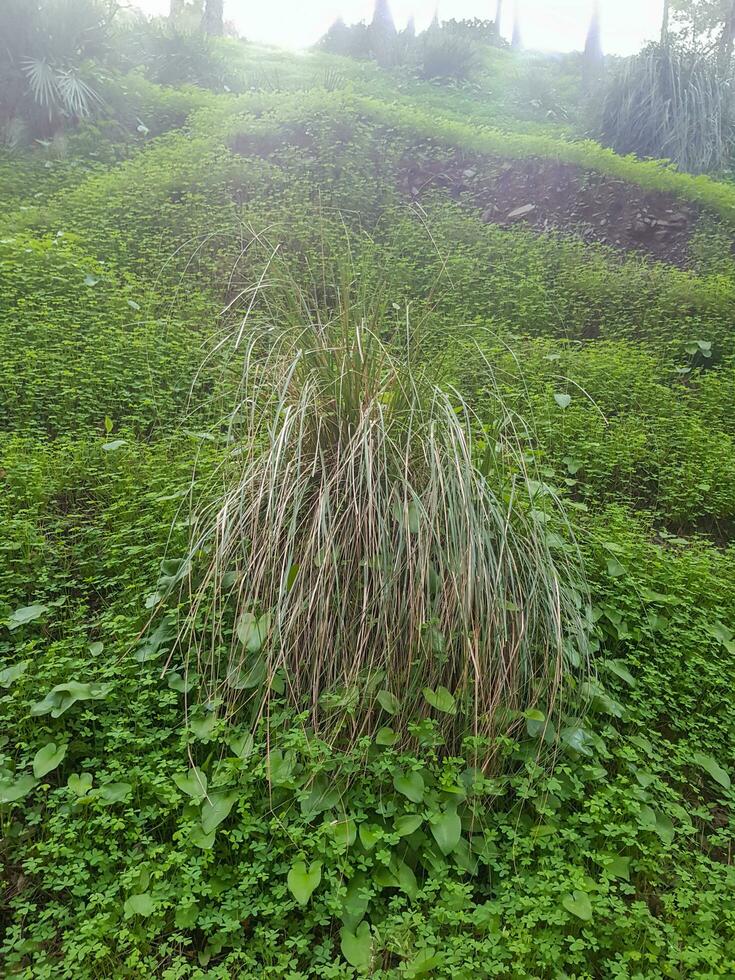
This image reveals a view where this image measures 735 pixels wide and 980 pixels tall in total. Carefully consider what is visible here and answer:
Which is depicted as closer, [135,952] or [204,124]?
[135,952]

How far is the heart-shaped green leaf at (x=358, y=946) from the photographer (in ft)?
5.47

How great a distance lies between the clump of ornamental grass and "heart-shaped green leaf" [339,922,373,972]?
0.50m

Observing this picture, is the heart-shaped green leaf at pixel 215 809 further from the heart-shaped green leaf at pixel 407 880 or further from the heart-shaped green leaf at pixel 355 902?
the heart-shaped green leaf at pixel 407 880

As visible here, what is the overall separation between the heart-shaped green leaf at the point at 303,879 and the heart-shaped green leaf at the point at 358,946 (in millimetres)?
132

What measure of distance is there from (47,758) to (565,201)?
776cm

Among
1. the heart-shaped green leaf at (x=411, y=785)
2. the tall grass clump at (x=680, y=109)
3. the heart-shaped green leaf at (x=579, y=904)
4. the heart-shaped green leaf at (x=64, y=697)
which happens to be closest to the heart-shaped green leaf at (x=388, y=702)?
the heart-shaped green leaf at (x=411, y=785)

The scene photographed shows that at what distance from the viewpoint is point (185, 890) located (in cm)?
176

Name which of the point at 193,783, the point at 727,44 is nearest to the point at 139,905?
the point at 193,783

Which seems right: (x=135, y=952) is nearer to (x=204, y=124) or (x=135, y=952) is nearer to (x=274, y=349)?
(x=274, y=349)

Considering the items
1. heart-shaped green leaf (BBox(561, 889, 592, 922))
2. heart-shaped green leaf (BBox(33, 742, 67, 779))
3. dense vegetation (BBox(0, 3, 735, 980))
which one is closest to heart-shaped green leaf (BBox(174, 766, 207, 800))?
dense vegetation (BBox(0, 3, 735, 980))

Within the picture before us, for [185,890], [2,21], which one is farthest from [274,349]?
[2,21]

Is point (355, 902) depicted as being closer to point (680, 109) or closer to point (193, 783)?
point (193, 783)

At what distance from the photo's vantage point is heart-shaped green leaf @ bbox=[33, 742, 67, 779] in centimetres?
196

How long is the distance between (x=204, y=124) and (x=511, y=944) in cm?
940
